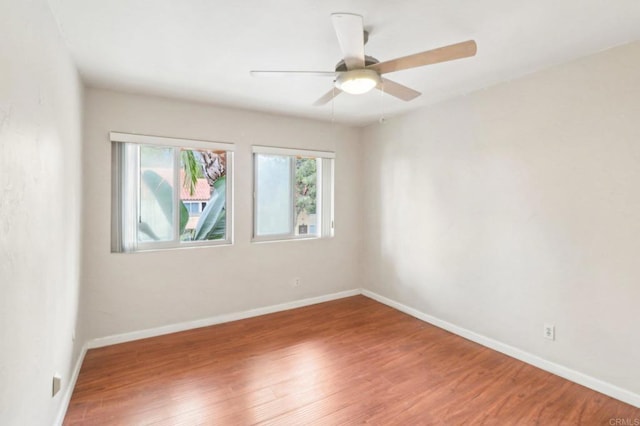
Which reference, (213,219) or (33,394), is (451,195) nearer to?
(213,219)

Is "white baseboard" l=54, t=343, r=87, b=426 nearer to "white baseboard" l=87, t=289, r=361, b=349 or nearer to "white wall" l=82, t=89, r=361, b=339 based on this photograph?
"white baseboard" l=87, t=289, r=361, b=349

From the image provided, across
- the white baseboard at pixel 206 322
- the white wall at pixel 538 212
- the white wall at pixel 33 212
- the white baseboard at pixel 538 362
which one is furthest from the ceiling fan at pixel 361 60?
the white baseboard at pixel 206 322

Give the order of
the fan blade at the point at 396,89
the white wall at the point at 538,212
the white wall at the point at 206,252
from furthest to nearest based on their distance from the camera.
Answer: the white wall at the point at 206,252
the white wall at the point at 538,212
the fan blade at the point at 396,89

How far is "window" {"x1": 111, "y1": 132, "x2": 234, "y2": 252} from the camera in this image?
2.91 meters

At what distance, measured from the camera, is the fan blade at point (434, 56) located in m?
1.46

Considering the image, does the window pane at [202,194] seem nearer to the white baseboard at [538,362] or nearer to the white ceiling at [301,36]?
the white ceiling at [301,36]

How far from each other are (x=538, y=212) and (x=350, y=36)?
209 centimetres

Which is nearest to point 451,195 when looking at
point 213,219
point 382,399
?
point 382,399

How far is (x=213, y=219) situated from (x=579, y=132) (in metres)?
3.48

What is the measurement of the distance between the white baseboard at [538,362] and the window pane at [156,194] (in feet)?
9.80

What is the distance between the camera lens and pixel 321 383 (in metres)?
2.29

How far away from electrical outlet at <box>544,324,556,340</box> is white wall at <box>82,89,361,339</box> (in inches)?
93.5

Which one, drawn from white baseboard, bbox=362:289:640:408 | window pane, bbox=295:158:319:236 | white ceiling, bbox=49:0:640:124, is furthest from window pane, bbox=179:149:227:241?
white baseboard, bbox=362:289:640:408

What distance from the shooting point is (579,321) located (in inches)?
89.4
